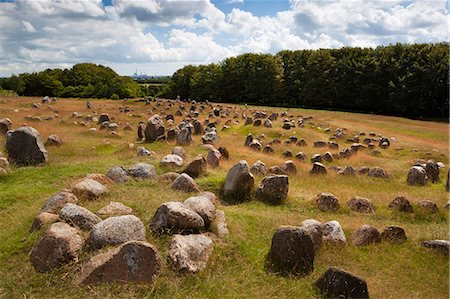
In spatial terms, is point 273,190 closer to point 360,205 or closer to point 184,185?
point 360,205

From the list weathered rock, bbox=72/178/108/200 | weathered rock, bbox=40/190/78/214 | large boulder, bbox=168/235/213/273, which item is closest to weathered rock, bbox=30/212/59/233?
weathered rock, bbox=40/190/78/214

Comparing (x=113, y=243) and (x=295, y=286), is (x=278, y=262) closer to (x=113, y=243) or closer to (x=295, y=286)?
(x=295, y=286)

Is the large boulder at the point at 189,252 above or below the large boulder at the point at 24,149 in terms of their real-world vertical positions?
below

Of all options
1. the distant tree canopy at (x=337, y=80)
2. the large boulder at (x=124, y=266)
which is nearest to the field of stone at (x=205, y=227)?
the large boulder at (x=124, y=266)

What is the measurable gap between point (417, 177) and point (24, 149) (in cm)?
1944

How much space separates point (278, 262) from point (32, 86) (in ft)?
278

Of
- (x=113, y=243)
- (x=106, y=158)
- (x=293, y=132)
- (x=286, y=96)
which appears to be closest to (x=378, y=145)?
(x=293, y=132)

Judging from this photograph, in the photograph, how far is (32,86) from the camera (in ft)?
274

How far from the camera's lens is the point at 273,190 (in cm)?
1631

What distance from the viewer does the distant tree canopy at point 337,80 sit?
198 feet

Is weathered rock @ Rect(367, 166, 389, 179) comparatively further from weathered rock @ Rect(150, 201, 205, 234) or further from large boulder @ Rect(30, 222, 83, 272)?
large boulder @ Rect(30, 222, 83, 272)

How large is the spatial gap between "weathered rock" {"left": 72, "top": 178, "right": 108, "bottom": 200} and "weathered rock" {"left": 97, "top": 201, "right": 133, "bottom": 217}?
4.33 ft

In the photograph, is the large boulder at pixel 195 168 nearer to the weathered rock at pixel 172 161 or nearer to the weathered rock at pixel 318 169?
the weathered rock at pixel 172 161

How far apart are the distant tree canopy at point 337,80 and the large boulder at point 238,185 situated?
51.9 m
